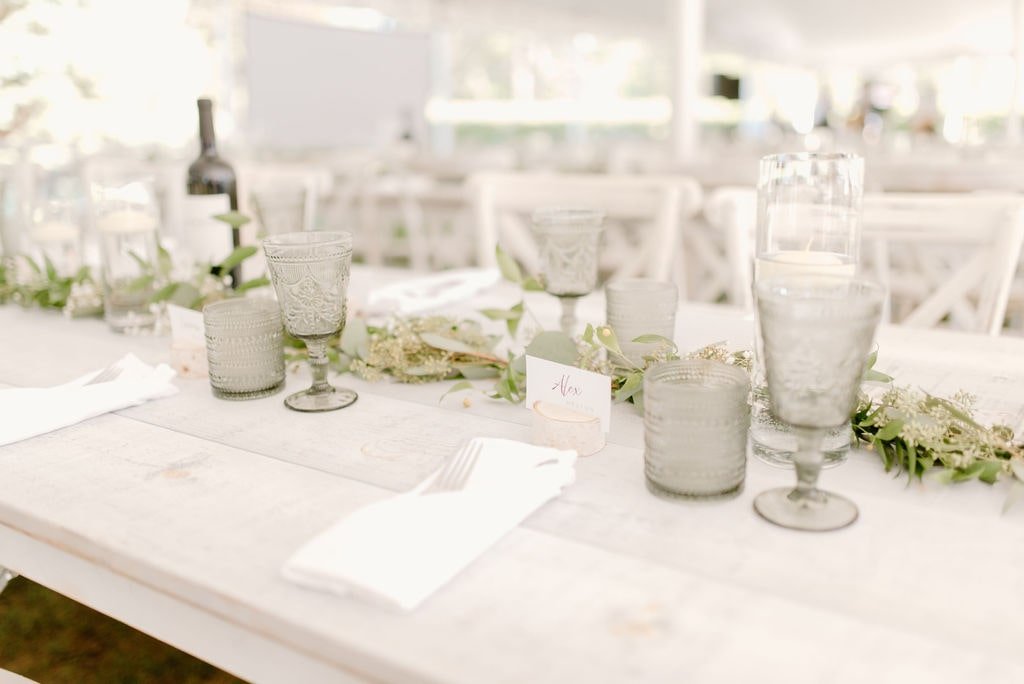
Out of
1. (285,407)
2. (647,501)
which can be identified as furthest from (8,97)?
(647,501)

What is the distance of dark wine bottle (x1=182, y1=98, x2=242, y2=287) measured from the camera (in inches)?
57.6

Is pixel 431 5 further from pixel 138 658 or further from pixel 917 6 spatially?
pixel 138 658

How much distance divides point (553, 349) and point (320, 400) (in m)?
0.27

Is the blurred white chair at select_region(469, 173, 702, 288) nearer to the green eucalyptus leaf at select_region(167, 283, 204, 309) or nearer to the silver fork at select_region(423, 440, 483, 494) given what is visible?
the green eucalyptus leaf at select_region(167, 283, 204, 309)

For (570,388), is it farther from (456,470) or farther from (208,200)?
(208,200)

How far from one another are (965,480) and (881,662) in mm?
305

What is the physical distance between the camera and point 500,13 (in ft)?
33.8

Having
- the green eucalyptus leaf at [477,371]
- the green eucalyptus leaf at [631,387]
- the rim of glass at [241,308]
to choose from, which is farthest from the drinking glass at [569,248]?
the rim of glass at [241,308]

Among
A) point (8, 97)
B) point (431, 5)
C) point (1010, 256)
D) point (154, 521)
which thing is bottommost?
point (154, 521)

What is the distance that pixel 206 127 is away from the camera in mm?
1497

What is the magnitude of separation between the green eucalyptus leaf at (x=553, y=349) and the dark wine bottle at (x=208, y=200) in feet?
2.38

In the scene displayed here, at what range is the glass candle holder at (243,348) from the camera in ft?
3.18

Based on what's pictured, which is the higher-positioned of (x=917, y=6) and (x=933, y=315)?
(x=917, y=6)

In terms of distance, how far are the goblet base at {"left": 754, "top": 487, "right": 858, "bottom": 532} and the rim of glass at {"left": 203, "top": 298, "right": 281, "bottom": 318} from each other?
583mm
